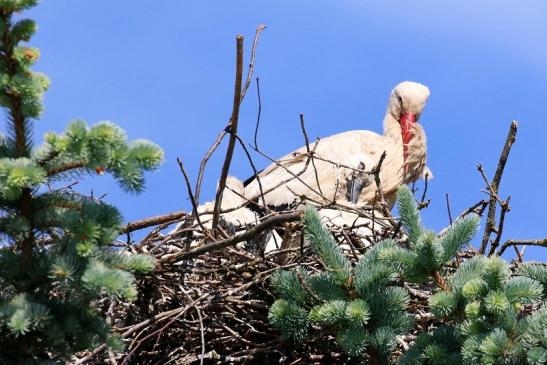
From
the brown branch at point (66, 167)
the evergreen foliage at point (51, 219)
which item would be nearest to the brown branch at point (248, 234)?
the evergreen foliage at point (51, 219)

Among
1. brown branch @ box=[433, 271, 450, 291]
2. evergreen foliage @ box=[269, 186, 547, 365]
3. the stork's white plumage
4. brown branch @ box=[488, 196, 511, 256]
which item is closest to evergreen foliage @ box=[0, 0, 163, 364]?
evergreen foliage @ box=[269, 186, 547, 365]

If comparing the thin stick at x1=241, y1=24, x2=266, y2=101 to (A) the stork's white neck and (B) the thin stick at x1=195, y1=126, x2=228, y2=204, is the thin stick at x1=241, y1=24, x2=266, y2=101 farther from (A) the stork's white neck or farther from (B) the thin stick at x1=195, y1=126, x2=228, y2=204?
(A) the stork's white neck

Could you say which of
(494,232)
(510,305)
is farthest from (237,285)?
(510,305)

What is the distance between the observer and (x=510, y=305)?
334cm

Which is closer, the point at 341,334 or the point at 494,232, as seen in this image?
the point at 341,334

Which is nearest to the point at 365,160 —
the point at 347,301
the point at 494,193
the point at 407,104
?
the point at 407,104

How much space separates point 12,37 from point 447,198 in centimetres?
220

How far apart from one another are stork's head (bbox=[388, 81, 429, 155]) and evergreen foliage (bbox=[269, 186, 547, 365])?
3.85 meters

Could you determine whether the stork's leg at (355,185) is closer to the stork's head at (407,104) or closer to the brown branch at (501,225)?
the stork's head at (407,104)

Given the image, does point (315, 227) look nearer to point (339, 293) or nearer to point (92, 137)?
point (339, 293)

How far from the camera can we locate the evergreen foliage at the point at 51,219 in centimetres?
274

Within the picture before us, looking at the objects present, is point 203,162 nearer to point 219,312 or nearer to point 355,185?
point 219,312

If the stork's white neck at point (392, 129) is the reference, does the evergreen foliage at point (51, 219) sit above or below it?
below

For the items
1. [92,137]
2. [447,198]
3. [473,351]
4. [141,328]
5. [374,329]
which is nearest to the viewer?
[92,137]
